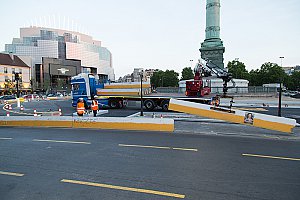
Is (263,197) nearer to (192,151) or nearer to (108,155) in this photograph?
(192,151)

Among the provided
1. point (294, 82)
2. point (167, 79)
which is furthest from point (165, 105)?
point (294, 82)

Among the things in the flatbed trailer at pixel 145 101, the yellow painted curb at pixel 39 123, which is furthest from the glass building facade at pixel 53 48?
the yellow painted curb at pixel 39 123

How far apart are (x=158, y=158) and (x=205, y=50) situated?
142ft

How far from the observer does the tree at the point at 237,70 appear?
70.9m

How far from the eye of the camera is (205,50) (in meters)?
46.1

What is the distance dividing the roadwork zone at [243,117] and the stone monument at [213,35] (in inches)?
1409

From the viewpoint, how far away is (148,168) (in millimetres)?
6035

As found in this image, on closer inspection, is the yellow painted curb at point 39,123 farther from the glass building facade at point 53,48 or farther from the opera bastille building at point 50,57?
the glass building facade at point 53,48

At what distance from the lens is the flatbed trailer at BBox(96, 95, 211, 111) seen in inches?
695

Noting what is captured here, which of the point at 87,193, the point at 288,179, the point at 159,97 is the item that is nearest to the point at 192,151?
the point at 288,179

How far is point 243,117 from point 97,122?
865 cm

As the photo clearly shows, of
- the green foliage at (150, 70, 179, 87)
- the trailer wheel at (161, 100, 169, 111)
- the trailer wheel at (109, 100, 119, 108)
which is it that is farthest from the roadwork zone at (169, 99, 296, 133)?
the green foliage at (150, 70, 179, 87)

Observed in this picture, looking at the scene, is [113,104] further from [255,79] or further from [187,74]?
[187,74]

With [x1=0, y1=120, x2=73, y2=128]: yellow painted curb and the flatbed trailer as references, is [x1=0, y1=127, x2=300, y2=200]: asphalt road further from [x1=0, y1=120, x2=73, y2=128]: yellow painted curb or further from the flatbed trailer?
the flatbed trailer
